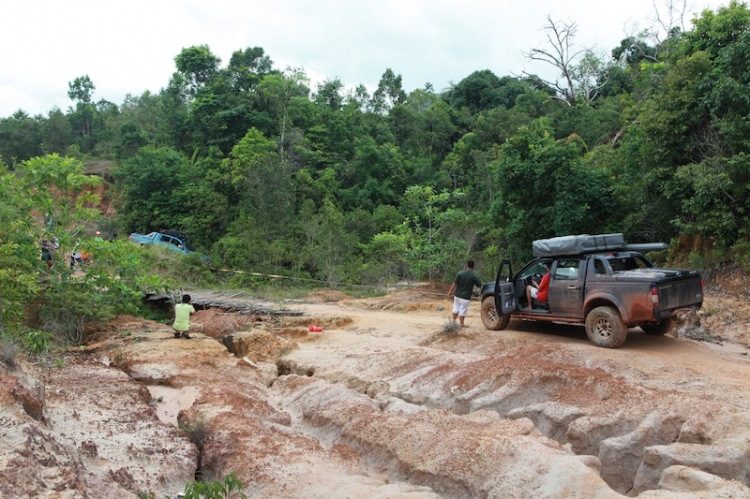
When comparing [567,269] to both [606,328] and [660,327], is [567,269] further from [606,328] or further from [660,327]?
[660,327]

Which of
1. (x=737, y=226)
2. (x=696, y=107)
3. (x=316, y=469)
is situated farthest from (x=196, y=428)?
(x=696, y=107)

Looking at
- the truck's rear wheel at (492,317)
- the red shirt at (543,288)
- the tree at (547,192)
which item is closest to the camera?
the red shirt at (543,288)

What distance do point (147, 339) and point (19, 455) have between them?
8888 mm

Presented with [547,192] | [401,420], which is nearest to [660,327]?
[401,420]

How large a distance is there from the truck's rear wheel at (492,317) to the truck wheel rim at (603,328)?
2.17 metres

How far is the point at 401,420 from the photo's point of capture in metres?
6.75

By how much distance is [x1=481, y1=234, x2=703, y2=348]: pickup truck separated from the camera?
9250 mm

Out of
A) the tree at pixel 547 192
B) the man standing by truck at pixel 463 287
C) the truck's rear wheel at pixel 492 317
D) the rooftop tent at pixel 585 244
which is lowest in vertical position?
the truck's rear wheel at pixel 492 317

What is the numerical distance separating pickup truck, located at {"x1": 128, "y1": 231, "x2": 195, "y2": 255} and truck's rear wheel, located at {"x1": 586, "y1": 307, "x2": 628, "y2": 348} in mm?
23335

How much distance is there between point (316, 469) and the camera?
5508 millimetres

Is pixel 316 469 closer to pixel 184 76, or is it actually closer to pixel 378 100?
pixel 184 76

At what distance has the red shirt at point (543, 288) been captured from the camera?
10867 mm

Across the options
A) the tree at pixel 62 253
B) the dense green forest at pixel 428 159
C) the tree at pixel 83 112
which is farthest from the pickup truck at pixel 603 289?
the tree at pixel 83 112

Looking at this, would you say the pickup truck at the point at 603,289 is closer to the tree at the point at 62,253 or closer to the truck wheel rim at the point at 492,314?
the truck wheel rim at the point at 492,314
